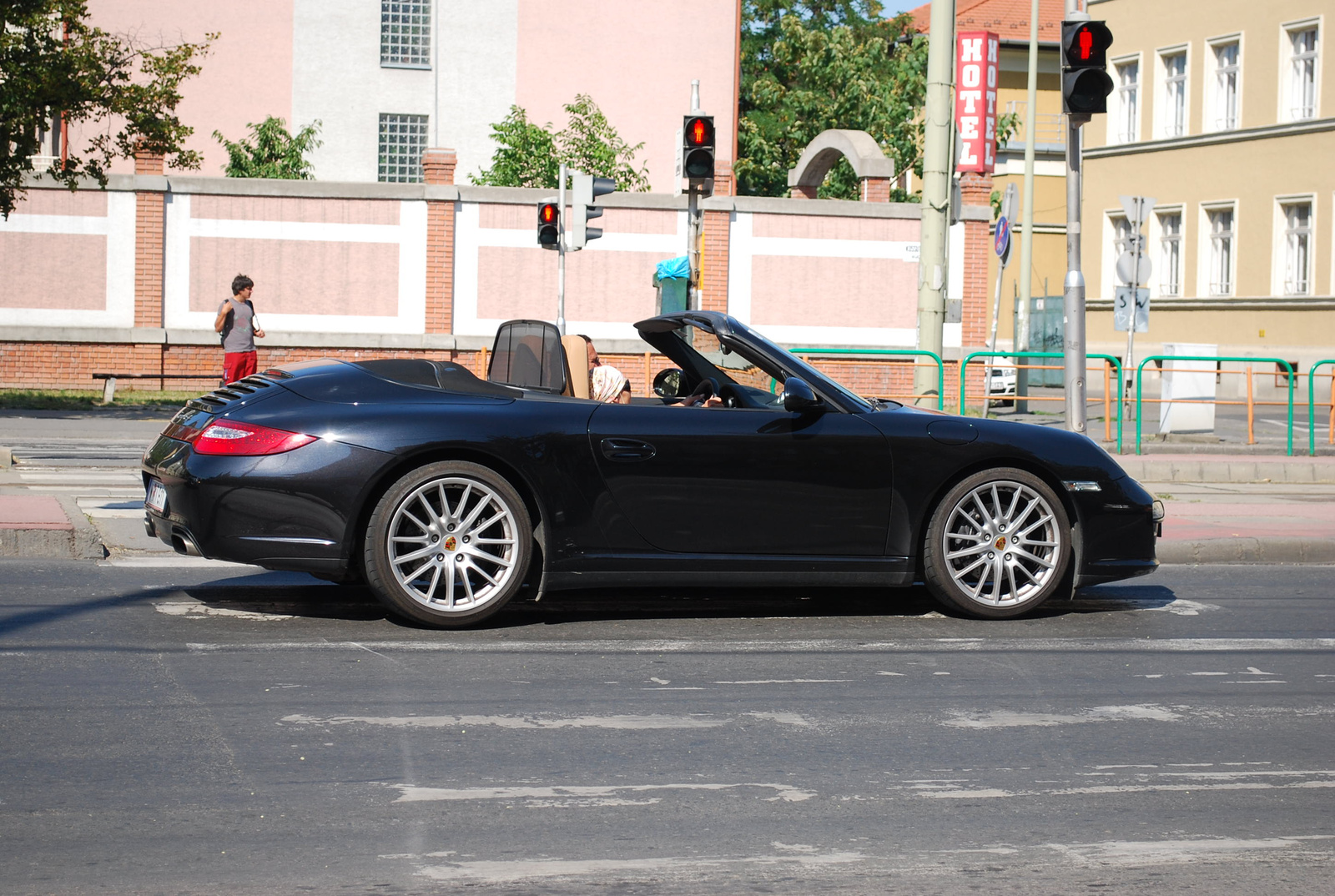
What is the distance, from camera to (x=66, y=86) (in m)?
20.4

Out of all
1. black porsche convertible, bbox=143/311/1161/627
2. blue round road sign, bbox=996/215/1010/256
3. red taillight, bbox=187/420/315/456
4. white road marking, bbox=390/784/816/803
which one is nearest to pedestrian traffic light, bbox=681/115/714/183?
black porsche convertible, bbox=143/311/1161/627

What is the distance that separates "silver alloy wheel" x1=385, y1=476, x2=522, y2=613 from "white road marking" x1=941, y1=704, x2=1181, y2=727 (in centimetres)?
217

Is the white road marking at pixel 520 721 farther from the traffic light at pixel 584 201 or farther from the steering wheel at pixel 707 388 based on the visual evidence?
the traffic light at pixel 584 201

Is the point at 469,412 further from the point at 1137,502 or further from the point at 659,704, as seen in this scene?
the point at 1137,502

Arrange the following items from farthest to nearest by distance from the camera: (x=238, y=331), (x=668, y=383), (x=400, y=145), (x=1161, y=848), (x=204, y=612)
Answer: (x=400, y=145)
(x=238, y=331)
(x=668, y=383)
(x=204, y=612)
(x=1161, y=848)

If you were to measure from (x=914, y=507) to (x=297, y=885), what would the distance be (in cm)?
409

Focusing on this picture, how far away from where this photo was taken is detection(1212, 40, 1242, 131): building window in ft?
122

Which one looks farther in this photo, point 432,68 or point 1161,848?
point 432,68

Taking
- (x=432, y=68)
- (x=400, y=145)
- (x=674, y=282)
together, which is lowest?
(x=674, y=282)

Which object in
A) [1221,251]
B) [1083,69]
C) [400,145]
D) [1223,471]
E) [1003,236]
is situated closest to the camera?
[1083,69]

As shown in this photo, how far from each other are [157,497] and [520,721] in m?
2.52

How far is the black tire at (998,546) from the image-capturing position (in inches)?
281

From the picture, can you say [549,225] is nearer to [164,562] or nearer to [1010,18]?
[164,562]

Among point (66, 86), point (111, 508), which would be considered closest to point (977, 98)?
point (66, 86)
